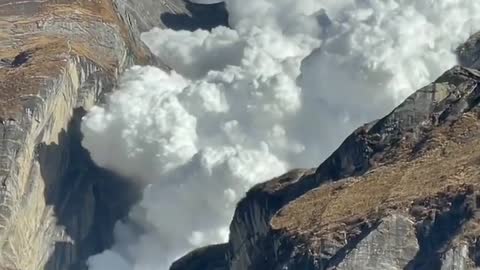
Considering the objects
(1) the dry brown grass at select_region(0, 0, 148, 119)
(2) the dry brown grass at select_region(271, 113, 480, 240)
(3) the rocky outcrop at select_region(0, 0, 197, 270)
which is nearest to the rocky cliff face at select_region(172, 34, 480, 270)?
(2) the dry brown grass at select_region(271, 113, 480, 240)

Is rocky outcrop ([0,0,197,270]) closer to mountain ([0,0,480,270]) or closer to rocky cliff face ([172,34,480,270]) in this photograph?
mountain ([0,0,480,270])

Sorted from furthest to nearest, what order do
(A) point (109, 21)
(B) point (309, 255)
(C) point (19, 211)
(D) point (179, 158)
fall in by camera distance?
(A) point (109, 21), (D) point (179, 158), (C) point (19, 211), (B) point (309, 255)

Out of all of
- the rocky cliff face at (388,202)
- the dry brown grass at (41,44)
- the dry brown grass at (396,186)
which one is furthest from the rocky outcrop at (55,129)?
the dry brown grass at (396,186)

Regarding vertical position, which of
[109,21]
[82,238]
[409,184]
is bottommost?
[82,238]

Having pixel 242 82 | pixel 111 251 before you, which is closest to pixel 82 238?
pixel 111 251

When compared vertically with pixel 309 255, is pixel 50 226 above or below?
Answer: below

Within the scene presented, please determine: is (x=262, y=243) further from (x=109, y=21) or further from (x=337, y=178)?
(x=109, y=21)

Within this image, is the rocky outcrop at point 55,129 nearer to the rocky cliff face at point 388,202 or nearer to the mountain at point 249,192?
the mountain at point 249,192

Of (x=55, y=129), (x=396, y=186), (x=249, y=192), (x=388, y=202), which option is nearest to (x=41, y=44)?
(x=55, y=129)
